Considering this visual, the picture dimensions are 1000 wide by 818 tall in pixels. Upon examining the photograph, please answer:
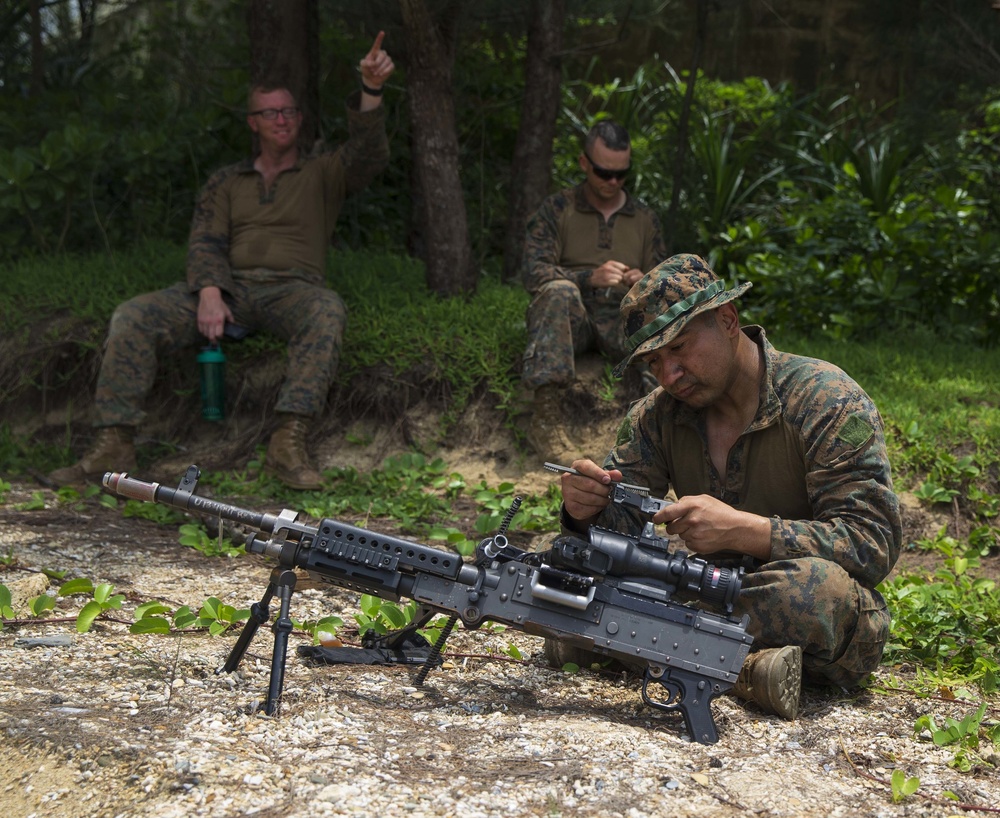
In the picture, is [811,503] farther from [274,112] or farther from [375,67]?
[274,112]

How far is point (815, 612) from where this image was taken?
3.23 meters

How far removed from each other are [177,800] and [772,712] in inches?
67.8

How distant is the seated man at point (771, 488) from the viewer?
3242mm

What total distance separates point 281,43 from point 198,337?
7.35 feet

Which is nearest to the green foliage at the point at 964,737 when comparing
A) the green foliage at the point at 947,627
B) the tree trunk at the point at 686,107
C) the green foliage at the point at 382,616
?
the green foliage at the point at 947,627

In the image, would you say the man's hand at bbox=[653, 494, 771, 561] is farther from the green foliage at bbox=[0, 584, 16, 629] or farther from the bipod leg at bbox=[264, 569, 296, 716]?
the green foliage at bbox=[0, 584, 16, 629]

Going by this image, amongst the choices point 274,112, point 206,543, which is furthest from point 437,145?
point 206,543

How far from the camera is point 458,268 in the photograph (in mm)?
7027

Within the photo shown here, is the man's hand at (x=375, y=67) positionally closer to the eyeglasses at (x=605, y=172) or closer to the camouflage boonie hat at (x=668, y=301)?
the eyeglasses at (x=605, y=172)

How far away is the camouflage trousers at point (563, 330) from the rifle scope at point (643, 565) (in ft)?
8.44

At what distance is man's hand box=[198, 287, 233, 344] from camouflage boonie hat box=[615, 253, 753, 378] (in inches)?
127

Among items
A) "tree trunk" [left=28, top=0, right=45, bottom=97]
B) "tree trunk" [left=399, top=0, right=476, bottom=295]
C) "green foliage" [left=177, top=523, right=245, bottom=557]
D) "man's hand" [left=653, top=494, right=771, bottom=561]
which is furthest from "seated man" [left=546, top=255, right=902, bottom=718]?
"tree trunk" [left=28, top=0, right=45, bottom=97]

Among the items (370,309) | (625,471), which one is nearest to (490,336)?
(370,309)

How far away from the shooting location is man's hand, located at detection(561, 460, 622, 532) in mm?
3301
